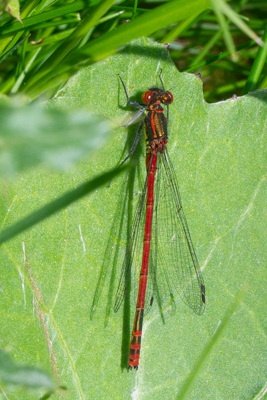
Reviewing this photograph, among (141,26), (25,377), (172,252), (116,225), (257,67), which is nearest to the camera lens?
(25,377)

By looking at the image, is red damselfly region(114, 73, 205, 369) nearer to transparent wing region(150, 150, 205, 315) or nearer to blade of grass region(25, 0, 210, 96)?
transparent wing region(150, 150, 205, 315)

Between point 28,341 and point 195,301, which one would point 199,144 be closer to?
point 195,301

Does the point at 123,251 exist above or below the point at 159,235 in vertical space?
above

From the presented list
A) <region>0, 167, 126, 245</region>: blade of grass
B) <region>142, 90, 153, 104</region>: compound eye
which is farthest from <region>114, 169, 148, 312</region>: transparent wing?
<region>142, 90, 153, 104</region>: compound eye

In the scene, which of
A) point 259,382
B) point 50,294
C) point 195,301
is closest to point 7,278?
point 50,294

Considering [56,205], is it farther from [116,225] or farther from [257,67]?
[257,67]

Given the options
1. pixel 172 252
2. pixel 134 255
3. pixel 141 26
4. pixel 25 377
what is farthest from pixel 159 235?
pixel 25 377

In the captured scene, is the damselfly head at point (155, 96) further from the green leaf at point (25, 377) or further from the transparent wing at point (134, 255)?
the green leaf at point (25, 377)
